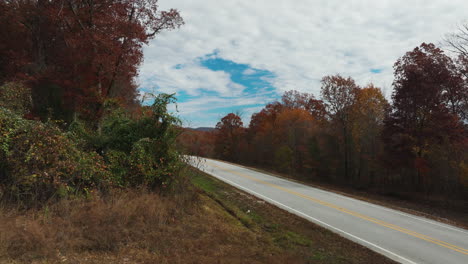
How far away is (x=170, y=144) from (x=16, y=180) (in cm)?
415

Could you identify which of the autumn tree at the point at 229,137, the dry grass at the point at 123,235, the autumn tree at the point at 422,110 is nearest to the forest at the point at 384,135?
the autumn tree at the point at 422,110

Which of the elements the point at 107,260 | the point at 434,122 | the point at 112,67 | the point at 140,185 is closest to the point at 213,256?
the point at 107,260

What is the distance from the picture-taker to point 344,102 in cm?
3130

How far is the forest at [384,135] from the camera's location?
19.9m

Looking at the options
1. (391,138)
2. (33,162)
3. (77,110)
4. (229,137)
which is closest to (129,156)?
(33,162)

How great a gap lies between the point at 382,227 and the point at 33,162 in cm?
1022

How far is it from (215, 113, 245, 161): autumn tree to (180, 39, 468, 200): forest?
Result: 7.66 m

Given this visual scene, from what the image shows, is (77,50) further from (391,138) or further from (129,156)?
(391,138)

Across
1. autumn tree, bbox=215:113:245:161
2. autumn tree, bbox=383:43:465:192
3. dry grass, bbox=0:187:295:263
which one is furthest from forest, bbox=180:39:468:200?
autumn tree, bbox=215:113:245:161

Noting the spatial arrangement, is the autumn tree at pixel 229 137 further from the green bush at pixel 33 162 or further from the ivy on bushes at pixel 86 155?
the green bush at pixel 33 162

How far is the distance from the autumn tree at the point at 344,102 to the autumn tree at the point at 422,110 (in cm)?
837

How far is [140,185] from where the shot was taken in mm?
8398

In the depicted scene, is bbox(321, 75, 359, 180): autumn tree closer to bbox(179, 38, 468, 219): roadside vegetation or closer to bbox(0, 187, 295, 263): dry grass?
bbox(179, 38, 468, 219): roadside vegetation

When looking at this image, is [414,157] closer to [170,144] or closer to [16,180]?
[170,144]
